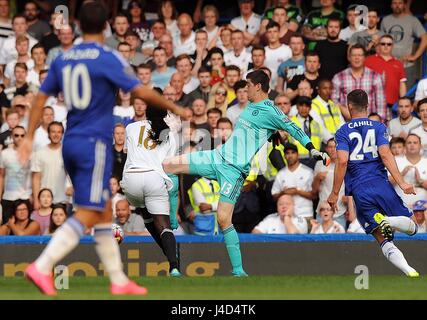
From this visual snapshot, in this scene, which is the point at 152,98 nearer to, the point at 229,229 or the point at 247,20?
the point at 229,229

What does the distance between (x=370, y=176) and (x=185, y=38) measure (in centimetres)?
752

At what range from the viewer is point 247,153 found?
45.5 feet

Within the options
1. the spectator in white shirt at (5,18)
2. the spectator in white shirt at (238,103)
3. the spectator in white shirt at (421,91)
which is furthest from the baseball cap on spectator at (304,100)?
the spectator in white shirt at (5,18)

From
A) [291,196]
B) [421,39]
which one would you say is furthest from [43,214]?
[421,39]

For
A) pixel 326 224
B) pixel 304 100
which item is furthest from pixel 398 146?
pixel 304 100

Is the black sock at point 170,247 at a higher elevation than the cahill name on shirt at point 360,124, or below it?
below

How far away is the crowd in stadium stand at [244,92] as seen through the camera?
1739 centimetres

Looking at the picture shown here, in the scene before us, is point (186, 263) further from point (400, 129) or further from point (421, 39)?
point (421, 39)

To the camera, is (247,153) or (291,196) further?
(291,196)

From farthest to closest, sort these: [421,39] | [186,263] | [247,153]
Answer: [421,39], [186,263], [247,153]

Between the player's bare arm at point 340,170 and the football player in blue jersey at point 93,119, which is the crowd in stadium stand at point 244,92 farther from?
the football player in blue jersey at point 93,119

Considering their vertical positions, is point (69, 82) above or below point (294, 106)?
below

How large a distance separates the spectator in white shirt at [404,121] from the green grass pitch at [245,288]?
4.84m

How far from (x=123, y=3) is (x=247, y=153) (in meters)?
9.33
